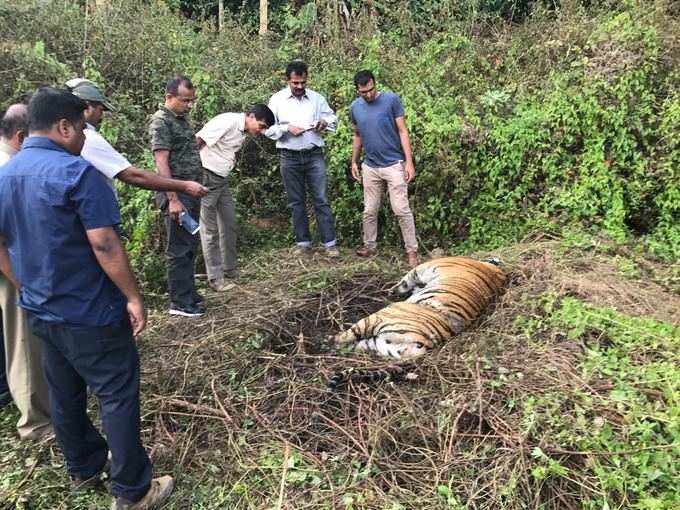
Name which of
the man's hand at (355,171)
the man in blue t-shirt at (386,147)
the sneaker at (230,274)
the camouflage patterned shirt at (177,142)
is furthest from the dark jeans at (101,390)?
the man's hand at (355,171)

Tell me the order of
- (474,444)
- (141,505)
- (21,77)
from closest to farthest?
(141,505)
(474,444)
(21,77)

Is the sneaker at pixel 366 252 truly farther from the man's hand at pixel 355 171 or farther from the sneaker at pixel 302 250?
the man's hand at pixel 355 171

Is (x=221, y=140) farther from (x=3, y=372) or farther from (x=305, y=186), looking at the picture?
(x=3, y=372)

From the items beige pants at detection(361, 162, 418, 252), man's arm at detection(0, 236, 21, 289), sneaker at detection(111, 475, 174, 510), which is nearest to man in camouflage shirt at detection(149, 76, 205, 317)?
man's arm at detection(0, 236, 21, 289)

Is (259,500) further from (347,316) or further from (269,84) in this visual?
(269,84)

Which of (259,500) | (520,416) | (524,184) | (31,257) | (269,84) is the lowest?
(259,500)

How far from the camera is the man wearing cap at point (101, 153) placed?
317cm

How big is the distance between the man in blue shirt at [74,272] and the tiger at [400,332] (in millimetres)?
1645

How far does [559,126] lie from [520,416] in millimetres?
3803

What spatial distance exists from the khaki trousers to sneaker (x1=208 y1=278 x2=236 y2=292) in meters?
0.04

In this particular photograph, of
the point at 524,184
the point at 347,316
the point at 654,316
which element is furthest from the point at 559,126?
the point at 347,316

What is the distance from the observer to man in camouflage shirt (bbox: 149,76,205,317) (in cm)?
421

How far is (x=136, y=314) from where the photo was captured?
2.50 meters

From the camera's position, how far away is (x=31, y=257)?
2.37 m
